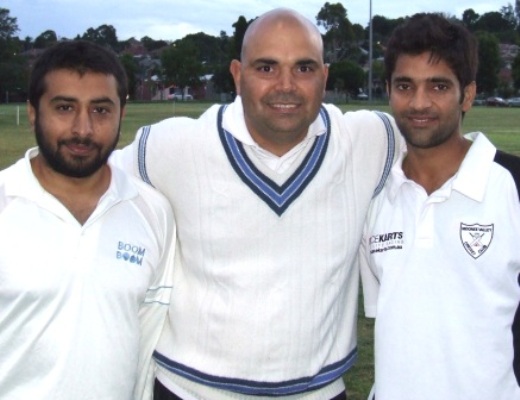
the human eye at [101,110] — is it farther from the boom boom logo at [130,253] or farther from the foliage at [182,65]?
the foliage at [182,65]

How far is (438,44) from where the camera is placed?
10.8 ft

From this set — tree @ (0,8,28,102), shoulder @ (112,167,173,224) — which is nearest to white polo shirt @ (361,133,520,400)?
shoulder @ (112,167,173,224)

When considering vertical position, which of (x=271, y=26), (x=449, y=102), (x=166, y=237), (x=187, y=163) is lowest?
(x=166, y=237)

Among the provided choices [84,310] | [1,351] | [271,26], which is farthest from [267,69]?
[1,351]

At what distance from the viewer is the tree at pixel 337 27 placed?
102m

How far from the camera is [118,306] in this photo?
3.05 meters

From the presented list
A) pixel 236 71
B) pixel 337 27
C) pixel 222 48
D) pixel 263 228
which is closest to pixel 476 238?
pixel 263 228

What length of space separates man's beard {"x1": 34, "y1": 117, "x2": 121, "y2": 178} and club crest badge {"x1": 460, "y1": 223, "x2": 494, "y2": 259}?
129cm

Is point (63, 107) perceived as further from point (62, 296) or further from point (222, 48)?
point (222, 48)

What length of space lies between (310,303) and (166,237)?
59 centimetres

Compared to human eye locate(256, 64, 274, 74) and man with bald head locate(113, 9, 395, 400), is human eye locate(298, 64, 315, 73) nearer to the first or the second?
man with bald head locate(113, 9, 395, 400)

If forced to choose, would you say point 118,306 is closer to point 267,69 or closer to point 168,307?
point 168,307

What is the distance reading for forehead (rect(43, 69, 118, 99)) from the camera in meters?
3.13

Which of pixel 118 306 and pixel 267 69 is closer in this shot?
pixel 118 306
